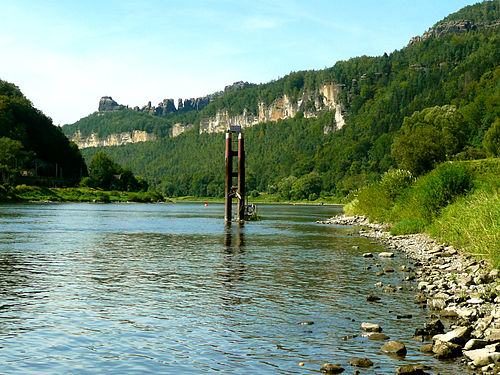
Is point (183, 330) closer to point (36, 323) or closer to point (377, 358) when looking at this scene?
point (36, 323)

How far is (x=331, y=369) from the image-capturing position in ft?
44.3

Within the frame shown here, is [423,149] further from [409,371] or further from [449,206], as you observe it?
[409,371]

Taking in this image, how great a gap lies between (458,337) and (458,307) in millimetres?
4491

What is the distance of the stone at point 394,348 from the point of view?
15.0m

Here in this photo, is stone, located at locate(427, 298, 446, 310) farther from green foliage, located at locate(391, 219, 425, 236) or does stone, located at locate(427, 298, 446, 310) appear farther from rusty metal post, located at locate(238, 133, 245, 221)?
rusty metal post, located at locate(238, 133, 245, 221)

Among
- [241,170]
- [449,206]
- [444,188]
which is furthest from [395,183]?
[449,206]

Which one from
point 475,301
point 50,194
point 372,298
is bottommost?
point 372,298

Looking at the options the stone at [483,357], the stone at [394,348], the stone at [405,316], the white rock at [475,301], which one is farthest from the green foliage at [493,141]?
the stone at [483,357]

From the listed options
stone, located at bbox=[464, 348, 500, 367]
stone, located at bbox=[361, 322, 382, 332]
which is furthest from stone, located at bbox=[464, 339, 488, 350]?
stone, located at bbox=[361, 322, 382, 332]

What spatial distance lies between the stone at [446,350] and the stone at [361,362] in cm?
210

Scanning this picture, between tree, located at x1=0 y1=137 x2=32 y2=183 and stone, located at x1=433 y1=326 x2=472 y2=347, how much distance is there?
171 m

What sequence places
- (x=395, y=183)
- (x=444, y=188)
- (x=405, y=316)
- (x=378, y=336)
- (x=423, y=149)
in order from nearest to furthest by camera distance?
(x=378, y=336) < (x=405, y=316) < (x=444, y=188) < (x=395, y=183) < (x=423, y=149)

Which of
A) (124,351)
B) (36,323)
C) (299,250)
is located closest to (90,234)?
(299,250)

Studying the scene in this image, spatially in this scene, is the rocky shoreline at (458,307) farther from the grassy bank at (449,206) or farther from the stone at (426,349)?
the grassy bank at (449,206)
